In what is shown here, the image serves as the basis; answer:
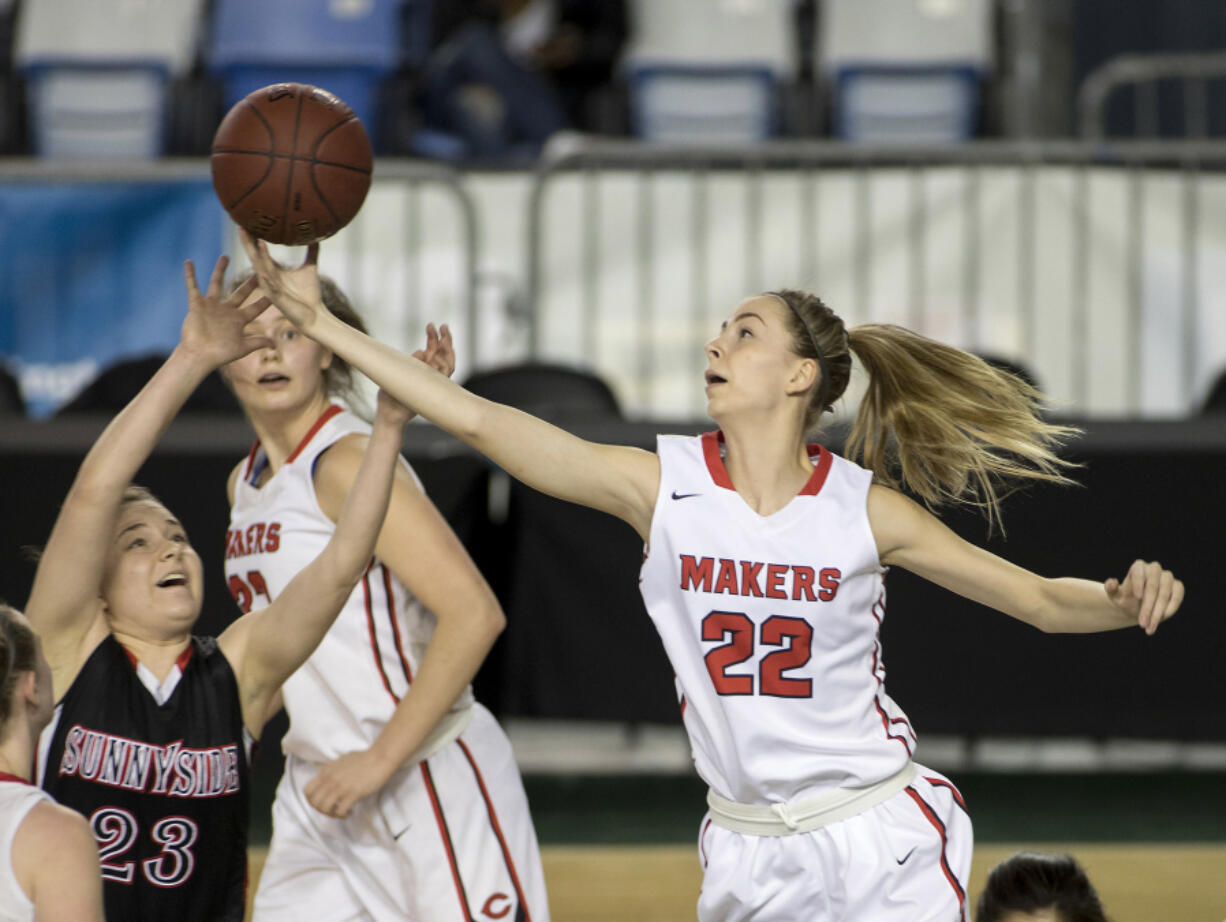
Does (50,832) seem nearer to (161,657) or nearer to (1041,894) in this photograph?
(161,657)

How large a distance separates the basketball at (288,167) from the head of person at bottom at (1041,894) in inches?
82.9

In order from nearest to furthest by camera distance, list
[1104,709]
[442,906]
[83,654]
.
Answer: [83,654], [442,906], [1104,709]

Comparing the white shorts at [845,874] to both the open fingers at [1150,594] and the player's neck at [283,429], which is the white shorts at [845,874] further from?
the player's neck at [283,429]

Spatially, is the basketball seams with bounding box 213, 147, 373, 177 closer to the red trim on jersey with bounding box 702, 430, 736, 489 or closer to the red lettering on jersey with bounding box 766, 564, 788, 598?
the red trim on jersey with bounding box 702, 430, 736, 489

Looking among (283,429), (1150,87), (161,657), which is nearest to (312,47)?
(1150,87)

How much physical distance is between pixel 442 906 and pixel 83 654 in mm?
948

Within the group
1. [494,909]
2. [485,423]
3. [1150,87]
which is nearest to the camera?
[485,423]

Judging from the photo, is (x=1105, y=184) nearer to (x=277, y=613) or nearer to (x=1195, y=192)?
(x=1195, y=192)

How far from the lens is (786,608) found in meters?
3.07

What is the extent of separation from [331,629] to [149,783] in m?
0.61

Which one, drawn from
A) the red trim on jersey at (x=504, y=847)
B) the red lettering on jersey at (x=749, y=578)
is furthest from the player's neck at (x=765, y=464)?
the red trim on jersey at (x=504, y=847)

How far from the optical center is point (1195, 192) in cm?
745

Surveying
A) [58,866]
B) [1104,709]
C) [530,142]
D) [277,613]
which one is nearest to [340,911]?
[277,613]

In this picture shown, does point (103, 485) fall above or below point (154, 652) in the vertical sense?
above
